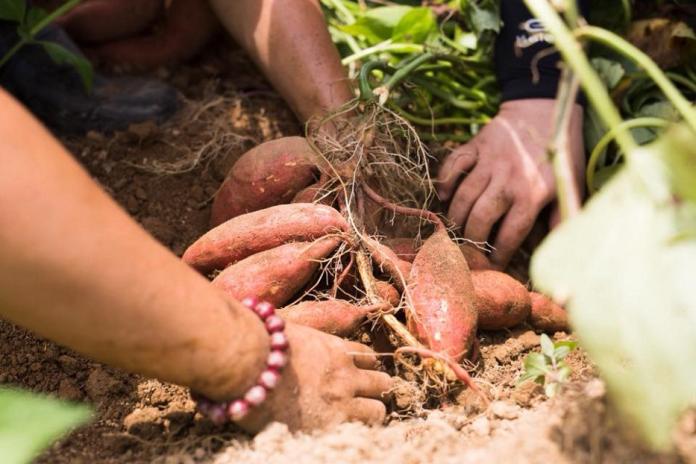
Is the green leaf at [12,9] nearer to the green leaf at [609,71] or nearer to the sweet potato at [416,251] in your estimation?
the sweet potato at [416,251]

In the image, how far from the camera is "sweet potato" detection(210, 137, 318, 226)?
1.36 m

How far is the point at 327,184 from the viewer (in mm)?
1329

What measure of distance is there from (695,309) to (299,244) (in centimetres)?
68

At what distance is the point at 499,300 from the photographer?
1.28 metres

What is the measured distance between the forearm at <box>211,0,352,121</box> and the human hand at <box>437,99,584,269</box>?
0.94 feet

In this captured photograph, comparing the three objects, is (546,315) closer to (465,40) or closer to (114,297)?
(465,40)

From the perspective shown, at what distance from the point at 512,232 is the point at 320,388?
0.58m

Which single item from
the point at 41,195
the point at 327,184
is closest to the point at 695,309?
the point at 41,195

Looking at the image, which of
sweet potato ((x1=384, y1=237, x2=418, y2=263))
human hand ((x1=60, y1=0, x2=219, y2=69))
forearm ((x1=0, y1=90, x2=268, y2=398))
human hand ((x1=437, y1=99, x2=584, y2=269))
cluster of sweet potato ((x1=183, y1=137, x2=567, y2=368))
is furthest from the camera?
human hand ((x1=60, y1=0, x2=219, y2=69))

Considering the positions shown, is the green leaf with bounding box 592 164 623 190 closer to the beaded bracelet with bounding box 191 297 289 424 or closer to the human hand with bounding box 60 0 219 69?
the beaded bracelet with bounding box 191 297 289 424

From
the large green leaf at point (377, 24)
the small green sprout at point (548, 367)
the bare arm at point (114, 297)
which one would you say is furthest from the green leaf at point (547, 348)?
the large green leaf at point (377, 24)

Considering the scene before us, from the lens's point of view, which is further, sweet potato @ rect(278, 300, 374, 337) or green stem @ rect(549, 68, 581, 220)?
sweet potato @ rect(278, 300, 374, 337)

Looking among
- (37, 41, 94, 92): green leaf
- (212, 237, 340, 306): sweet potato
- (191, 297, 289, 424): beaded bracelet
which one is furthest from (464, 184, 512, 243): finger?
(37, 41, 94, 92): green leaf

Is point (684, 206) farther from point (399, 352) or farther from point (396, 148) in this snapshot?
point (396, 148)
